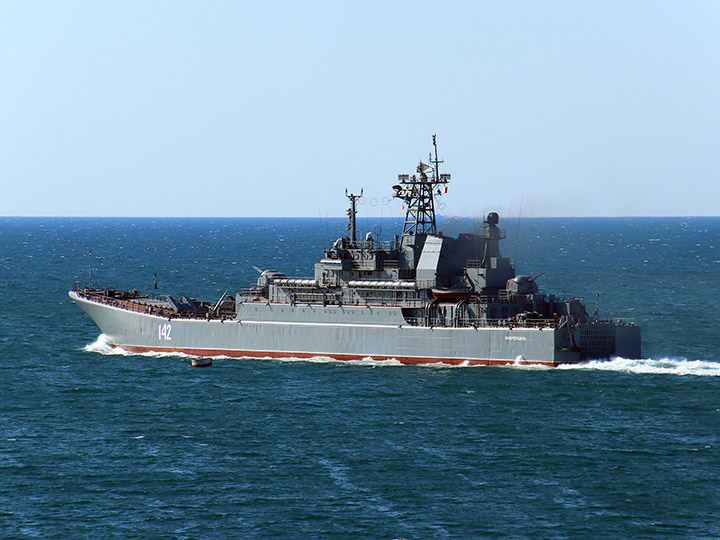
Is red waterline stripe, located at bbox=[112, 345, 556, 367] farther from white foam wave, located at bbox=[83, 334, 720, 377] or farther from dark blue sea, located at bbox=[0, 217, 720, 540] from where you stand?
dark blue sea, located at bbox=[0, 217, 720, 540]

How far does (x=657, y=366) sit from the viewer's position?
2133 inches

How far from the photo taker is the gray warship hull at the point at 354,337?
53969 mm

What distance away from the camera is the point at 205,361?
189 feet

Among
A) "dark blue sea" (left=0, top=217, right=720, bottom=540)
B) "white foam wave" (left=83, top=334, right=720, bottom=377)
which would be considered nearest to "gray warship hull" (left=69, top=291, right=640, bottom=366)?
"white foam wave" (left=83, top=334, right=720, bottom=377)

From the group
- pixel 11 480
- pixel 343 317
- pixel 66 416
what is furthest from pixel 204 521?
pixel 343 317

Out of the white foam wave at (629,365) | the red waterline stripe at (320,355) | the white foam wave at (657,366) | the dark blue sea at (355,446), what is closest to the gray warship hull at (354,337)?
the red waterline stripe at (320,355)

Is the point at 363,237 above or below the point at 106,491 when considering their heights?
above

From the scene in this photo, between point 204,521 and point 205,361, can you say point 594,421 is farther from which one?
point 205,361

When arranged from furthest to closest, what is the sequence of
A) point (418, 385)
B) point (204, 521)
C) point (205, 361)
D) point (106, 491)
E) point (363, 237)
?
point (363, 237), point (205, 361), point (418, 385), point (106, 491), point (204, 521)

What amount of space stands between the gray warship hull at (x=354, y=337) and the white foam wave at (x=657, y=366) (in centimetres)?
64

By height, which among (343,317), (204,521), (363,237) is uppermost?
(363,237)

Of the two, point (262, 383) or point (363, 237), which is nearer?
point (262, 383)

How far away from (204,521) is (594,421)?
64.2 ft

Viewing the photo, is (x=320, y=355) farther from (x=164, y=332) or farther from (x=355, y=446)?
(x=355, y=446)
